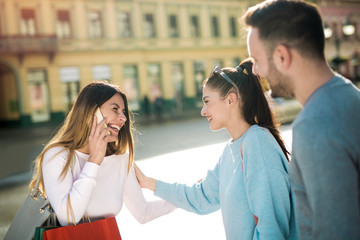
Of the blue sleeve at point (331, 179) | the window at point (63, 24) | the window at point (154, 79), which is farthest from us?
the window at point (154, 79)

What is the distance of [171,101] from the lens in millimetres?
30562

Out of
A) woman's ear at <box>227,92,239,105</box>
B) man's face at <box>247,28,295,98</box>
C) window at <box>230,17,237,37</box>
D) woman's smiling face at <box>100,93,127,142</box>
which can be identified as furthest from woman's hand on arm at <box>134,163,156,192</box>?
window at <box>230,17,237,37</box>

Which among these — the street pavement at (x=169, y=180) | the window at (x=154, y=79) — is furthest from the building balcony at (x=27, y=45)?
the street pavement at (x=169, y=180)

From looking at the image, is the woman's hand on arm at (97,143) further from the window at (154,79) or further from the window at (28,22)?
the window at (154,79)

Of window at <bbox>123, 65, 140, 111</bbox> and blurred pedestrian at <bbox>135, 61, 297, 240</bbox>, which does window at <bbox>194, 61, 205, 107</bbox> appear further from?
blurred pedestrian at <bbox>135, 61, 297, 240</bbox>

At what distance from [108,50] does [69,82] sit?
394 centimetres

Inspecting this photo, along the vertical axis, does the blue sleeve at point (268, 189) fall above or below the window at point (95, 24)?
below

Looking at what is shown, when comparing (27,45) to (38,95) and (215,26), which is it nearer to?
(38,95)

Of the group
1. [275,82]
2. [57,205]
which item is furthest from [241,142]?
[57,205]

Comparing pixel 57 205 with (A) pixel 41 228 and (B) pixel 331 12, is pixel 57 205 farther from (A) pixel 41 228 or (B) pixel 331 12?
(B) pixel 331 12

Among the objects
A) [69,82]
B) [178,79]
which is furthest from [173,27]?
[69,82]

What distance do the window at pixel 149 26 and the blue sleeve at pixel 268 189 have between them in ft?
93.9

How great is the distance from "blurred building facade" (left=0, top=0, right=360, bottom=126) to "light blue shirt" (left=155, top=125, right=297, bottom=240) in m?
20.7

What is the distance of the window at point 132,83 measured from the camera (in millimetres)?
28906
